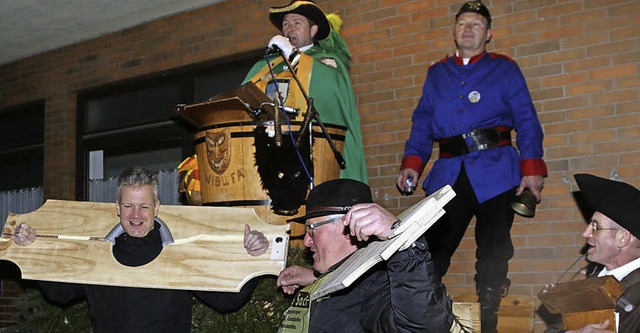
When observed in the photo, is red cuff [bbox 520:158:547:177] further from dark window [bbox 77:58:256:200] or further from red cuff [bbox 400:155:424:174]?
dark window [bbox 77:58:256:200]

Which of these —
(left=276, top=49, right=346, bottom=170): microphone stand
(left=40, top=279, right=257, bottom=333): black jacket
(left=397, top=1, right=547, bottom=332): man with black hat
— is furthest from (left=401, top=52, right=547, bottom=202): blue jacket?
(left=40, top=279, right=257, bottom=333): black jacket

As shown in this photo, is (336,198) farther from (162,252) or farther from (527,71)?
(527,71)

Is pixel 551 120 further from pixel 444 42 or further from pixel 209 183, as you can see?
pixel 209 183

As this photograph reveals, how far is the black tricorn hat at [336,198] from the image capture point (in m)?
2.86

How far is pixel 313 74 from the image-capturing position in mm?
5141

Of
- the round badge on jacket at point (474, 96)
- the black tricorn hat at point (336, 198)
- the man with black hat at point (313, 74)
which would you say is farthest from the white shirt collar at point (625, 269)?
the man with black hat at point (313, 74)

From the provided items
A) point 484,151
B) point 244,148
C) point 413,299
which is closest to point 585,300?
point 413,299

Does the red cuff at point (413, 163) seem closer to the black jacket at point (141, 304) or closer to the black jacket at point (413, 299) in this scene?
the black jacket at point (141, 304)

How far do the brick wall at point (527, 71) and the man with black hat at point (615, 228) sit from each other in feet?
5.47

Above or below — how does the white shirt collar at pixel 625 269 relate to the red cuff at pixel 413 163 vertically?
below

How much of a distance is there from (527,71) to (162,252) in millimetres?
2975

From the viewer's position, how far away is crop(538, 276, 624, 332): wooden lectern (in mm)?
3105

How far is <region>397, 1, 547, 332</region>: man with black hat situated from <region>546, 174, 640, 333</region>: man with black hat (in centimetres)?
136

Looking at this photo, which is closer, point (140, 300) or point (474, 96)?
point (140, 300)
